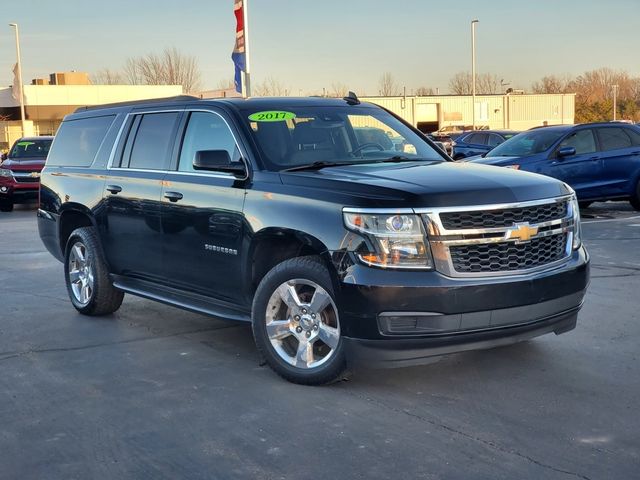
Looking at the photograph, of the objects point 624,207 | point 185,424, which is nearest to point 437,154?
point 185,424

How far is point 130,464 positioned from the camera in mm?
4027

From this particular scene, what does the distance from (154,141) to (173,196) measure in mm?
720

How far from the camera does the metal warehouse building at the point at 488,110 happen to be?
70875 millimetres

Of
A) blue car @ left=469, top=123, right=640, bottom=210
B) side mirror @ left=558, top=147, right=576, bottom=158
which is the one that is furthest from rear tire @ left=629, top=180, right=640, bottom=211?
side mirror @ left=558, top=147, right=576, bottom=158

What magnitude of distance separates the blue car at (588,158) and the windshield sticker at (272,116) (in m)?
9.38

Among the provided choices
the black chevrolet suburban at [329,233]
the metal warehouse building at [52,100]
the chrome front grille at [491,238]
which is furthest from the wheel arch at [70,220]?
the metal warehouse building at [52,100]

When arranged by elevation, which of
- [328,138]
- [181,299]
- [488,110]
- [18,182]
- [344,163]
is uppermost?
[488,110]

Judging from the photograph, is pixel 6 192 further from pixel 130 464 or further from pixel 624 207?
pixel 130 464

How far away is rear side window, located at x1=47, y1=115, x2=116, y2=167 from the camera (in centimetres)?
750

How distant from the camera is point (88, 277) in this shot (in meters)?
7.53

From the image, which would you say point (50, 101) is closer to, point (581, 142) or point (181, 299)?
point (581, 142)

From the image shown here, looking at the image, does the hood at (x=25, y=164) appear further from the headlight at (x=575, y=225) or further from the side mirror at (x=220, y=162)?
the headlight at (x=575, y=225)

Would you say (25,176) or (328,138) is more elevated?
(328,138)

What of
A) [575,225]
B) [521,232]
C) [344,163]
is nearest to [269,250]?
[344,163]
